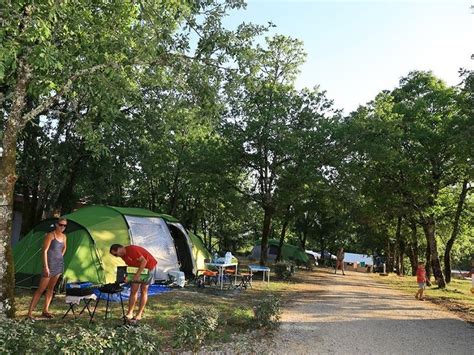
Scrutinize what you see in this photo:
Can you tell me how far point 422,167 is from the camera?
20.0m

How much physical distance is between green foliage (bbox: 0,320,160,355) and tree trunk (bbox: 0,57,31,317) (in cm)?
210

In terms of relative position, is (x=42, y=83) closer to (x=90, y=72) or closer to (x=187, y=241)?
(x=90, y=72)

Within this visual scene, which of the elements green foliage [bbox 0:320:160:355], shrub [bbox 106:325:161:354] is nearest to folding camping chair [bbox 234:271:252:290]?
shrub [bbox 106:325:161:354]

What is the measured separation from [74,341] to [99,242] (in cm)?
681

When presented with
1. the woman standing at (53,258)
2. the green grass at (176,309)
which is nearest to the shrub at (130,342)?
the green grass at (176,309)

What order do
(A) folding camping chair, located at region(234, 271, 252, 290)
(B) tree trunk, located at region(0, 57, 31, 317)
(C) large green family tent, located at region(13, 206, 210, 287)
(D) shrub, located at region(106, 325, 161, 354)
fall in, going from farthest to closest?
(A) folding camping chair, located at region(234, 271, 252, 290) < (C) large green family tent, located at region(13, 206, 210, 287) < (B) tree trunk, located at region(0, 57, 31, 317) < (D) shrub, located at region(106, 325, 161, 354)

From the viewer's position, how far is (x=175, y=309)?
9.46 m

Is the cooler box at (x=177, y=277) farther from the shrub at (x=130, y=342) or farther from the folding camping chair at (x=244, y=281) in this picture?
the shrub at (x=130, y=342)

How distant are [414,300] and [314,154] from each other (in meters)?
6.86

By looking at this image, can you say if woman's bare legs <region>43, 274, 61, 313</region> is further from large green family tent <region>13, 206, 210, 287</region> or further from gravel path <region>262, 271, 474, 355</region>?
gravel path <region>262, 271, 474, 355</region>

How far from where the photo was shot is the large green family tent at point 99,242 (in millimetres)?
10508

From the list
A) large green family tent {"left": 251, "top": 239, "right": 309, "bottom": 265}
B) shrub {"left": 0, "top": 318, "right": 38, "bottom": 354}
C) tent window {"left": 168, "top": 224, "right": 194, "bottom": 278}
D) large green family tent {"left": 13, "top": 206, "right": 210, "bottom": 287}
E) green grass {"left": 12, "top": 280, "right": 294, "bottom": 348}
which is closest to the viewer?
shrub {"left": 0, "top": 318, "right": 38, "bottom": 354}

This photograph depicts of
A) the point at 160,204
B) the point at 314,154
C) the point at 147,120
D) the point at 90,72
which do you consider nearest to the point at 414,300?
the point at 314,154

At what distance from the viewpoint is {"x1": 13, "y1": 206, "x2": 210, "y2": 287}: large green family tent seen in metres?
10.5
